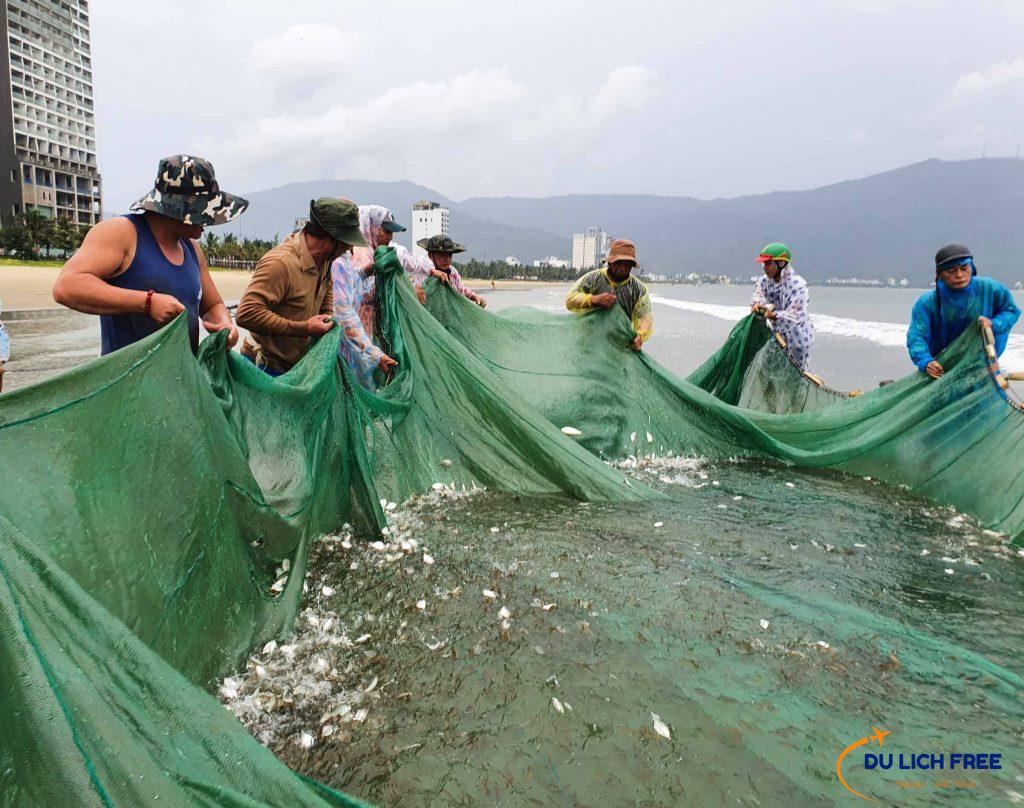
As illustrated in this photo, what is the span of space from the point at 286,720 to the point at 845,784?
5.90ft

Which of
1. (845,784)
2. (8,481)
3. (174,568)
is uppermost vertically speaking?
(8,481)

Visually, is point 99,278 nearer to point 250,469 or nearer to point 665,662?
point 250,469

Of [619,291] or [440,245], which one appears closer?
[619,291]

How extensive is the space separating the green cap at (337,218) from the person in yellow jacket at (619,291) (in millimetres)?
2772

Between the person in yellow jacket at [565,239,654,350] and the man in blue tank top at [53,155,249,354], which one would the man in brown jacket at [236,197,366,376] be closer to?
the man in blue tank top at [53,155,249,354]

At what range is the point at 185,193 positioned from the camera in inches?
109

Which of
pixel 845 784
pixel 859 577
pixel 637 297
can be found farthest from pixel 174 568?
pixel 637 297

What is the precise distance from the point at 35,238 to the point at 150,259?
2591 inches

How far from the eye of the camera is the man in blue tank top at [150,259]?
8.33ft

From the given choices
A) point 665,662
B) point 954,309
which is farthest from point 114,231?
point 954,309

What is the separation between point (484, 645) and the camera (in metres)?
2.79

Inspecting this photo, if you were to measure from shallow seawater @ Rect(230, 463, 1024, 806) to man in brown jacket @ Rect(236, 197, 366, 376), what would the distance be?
1224 mm

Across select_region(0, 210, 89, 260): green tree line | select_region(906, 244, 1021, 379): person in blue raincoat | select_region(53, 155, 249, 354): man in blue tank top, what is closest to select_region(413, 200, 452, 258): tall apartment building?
select_region(0, 210, 89, 260): green tree line

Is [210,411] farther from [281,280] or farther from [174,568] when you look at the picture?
[281,280]
